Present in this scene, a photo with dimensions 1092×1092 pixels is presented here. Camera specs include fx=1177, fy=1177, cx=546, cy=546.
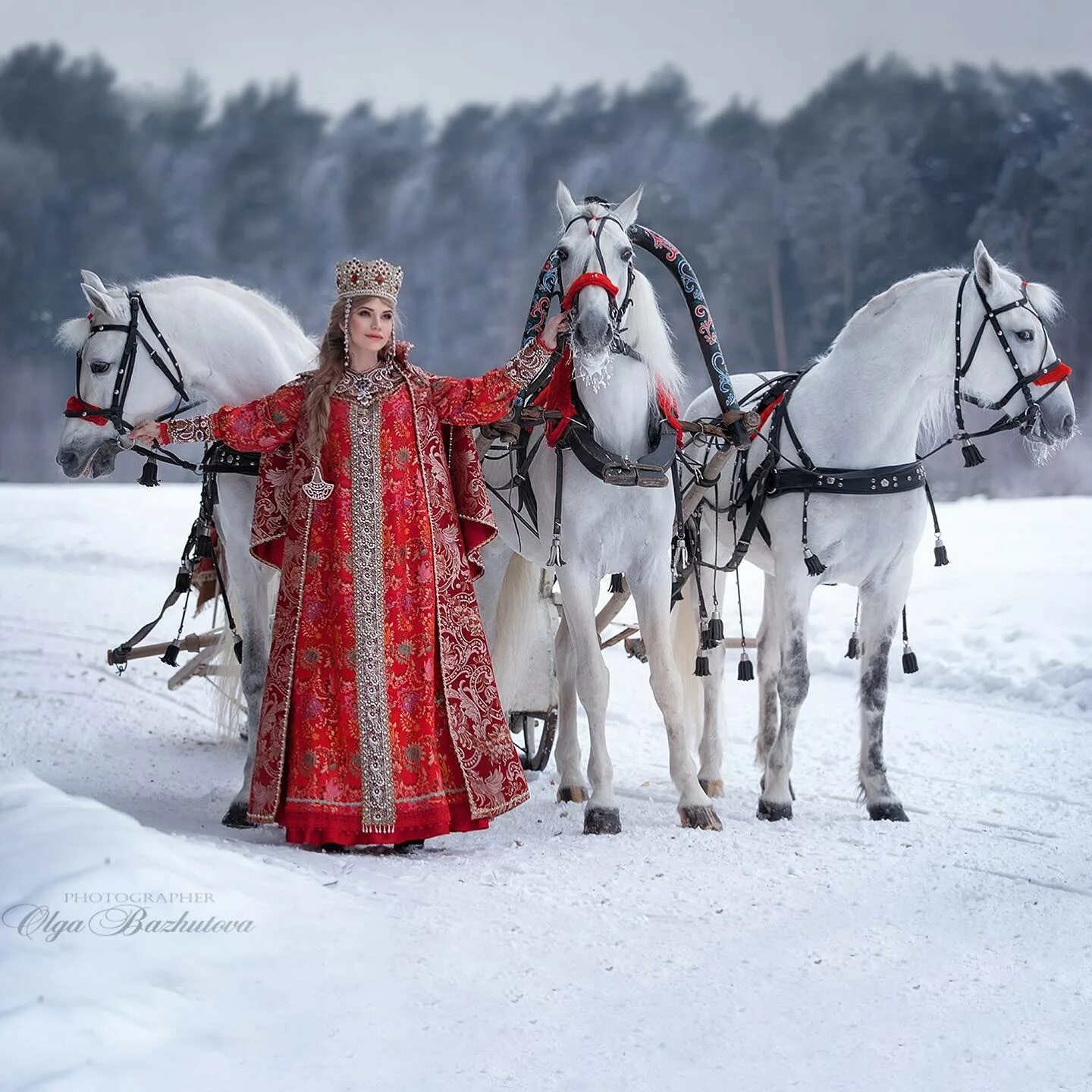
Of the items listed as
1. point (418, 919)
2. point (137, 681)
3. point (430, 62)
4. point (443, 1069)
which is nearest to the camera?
point (443, 1069)

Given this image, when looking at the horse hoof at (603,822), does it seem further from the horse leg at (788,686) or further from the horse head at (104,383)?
the horse head at (104,383)

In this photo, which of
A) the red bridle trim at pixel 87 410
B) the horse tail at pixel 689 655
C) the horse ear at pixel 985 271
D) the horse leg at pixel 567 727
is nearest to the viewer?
the horse ear at pixel 985 271

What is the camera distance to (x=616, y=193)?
448 inches

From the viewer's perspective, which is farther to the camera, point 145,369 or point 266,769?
point 145,369

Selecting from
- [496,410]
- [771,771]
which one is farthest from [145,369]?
[771,771]

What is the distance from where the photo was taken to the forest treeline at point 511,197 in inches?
388

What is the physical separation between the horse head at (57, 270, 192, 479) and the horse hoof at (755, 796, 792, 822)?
8.06 ft

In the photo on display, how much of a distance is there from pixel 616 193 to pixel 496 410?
8.38 m

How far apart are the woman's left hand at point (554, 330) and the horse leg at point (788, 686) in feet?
3.84

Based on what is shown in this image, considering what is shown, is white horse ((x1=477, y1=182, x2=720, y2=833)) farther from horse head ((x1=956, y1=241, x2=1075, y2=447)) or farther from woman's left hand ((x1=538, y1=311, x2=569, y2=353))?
horse head ((x1=956, y1=241, x2=1075, y2=447))

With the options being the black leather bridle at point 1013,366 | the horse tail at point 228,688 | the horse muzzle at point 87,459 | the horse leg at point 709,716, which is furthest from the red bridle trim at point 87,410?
the black leather bridle at point 1013,366

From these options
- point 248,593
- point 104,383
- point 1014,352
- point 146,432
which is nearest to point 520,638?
point 248,593

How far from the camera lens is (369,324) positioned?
3.52 meters

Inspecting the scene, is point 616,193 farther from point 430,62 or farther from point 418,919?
point 418,919
